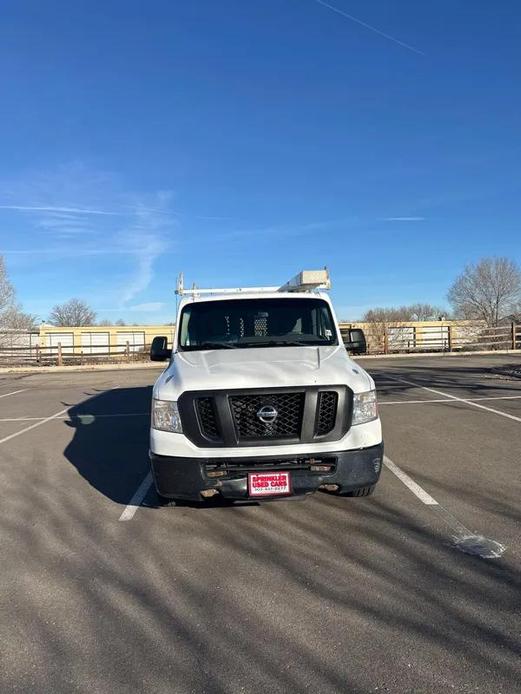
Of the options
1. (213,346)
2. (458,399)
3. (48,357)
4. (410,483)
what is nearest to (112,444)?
(213,346)

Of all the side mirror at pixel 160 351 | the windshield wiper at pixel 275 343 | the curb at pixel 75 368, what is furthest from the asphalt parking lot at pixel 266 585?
the curb at pixel 75 368

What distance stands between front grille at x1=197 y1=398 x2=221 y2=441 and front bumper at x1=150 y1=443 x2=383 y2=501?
21cm

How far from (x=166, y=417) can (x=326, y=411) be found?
129cm

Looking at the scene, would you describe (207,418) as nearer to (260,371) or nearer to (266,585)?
(260,371)

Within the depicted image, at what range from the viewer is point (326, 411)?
171 inches

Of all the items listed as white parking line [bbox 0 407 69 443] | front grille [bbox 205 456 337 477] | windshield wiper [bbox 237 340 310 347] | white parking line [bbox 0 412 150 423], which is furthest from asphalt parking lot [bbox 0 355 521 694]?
white parking line [bbox 0 412 150 423]

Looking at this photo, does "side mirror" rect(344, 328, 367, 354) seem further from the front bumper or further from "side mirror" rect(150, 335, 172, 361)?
the front bumper

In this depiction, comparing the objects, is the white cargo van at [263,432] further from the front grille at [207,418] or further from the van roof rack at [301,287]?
the van roof rack at [301,287]

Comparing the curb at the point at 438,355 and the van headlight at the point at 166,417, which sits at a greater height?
the van headlight at the point at 166,417

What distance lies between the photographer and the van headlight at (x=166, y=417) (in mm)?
4324

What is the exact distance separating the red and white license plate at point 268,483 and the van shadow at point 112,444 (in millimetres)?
1848

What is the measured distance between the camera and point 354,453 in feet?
14.1

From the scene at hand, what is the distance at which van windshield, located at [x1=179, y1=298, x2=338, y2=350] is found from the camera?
233 inches

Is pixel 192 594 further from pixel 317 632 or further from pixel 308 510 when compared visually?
pixel 308 510
